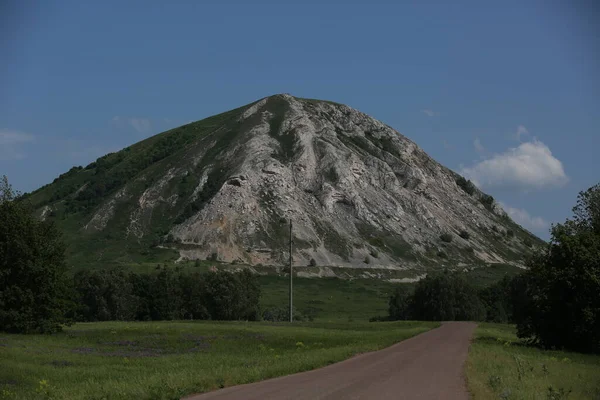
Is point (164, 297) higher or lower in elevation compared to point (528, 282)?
lower

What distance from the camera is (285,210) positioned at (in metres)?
159

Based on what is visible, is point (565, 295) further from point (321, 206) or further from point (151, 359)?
point (321, 206)

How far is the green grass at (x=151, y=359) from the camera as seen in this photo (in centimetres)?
1970

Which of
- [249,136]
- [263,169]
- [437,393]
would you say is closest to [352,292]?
[263,169]

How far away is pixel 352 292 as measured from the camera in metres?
125

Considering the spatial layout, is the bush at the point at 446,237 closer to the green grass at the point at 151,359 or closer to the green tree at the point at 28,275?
the green grass at the point at 151,359

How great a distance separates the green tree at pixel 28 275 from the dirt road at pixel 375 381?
26.2m

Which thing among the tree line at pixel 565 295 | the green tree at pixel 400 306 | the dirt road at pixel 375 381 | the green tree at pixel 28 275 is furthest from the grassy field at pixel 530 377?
the green tree at pixel 400 306

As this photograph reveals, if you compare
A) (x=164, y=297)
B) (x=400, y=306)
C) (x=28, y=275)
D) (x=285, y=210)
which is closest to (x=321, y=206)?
(x=285, y=210)

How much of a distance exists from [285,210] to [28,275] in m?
113

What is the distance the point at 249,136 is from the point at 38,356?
161 meters

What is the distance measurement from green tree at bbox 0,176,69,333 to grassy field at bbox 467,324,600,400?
1175 inches

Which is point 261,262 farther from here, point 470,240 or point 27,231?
point 27,231

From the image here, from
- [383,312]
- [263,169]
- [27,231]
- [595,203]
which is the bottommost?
[383,312]
